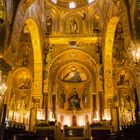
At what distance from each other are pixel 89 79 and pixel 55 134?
801cm

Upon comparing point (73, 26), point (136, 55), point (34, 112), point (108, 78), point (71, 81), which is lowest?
point (34, 112)

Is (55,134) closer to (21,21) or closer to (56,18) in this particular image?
(21,21)

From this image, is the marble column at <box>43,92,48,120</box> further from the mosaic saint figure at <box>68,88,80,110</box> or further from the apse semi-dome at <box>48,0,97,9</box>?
the apse semi-dome at <box>48,0,97,9</box>

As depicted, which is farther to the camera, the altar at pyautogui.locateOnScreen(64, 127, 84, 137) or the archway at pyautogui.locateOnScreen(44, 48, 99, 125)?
the archway at pyautogui.locateOnScreen(44, 48, 99, 125)

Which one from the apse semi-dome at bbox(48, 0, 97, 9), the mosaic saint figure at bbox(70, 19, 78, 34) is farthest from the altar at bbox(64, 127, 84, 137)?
the apse semi-dome at bbox(48, 0, 97, 9)

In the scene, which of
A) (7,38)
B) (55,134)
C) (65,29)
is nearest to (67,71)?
(65,29)

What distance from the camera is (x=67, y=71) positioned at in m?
23.2

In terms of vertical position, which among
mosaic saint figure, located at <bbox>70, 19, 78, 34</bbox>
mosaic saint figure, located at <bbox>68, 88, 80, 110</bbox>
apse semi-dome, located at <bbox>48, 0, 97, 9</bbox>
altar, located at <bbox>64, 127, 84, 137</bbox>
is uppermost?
apse semi-dome, located at <bbox>48, 0, 97, 9</bbox>

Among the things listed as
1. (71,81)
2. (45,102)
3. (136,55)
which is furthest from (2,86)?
(71,81)

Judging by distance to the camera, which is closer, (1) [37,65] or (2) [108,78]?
(2) [108,78]

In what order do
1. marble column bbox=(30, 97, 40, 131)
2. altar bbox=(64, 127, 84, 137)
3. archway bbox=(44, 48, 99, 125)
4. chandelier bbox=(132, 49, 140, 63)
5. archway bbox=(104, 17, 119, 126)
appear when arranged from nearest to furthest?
chandelier bbox=(132, 49, 140, 63) → archway bbox=(104, 17, 119, 126) → marble column bbox=(30, 97, 40, 131) → altar bbox=(64, 127, 84, 137) → archway bbox=(44, 48, 99, 125)

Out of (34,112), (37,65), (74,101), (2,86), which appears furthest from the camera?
(74,101)

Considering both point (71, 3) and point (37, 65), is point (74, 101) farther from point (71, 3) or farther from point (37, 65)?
point (71, 3)

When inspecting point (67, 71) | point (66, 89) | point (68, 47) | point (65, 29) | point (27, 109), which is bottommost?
point (27, 109)
